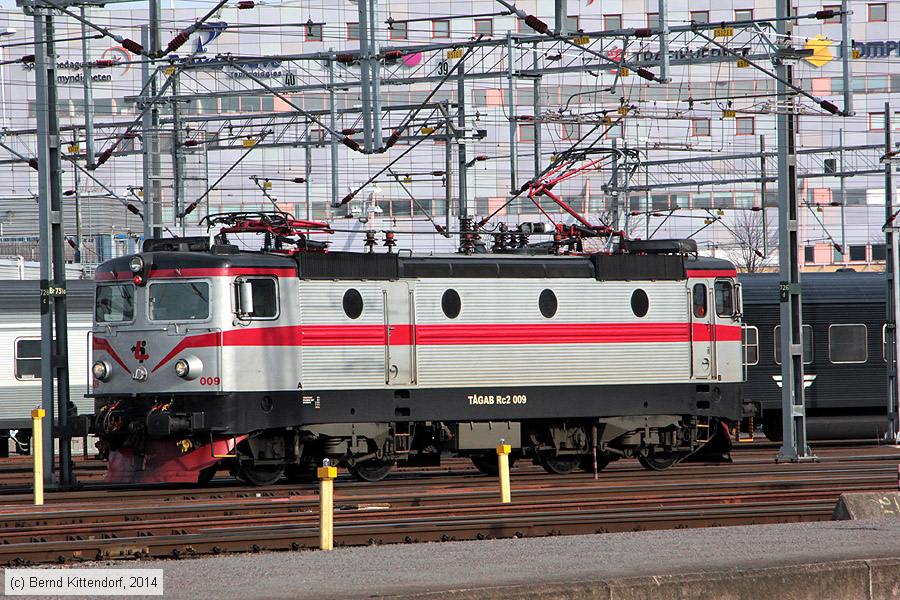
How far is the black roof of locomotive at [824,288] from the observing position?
31828 mm

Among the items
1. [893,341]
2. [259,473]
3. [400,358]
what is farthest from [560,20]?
[893,341]

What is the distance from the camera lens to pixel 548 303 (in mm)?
23953

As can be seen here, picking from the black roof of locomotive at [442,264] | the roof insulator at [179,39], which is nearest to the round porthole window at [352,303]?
the black roof of locomotive at [442,264]

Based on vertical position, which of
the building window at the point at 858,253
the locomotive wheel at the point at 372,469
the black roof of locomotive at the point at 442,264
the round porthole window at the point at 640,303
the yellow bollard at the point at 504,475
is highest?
the building window at the point at 858,253

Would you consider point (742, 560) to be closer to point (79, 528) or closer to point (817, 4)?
point (79, 528)

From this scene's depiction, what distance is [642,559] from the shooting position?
42.7ft

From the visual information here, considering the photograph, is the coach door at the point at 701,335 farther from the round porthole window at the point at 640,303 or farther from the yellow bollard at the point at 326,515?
the yellow bollard at the point at 326,515

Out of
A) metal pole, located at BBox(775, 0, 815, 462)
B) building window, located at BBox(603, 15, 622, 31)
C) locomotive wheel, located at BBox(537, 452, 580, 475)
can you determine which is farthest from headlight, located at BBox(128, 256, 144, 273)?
building window, located at BBox(603, 15, 622, 31)

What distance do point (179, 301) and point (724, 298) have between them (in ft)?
31.4

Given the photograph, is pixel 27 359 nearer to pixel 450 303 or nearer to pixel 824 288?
pixel 450 303

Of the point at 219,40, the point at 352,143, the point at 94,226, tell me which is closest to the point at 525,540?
the point at 352,143

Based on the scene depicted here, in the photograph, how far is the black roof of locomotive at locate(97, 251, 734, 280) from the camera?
21.7 m

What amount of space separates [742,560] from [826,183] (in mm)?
79853

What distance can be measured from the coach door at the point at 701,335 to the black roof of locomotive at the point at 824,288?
6.74 meters
